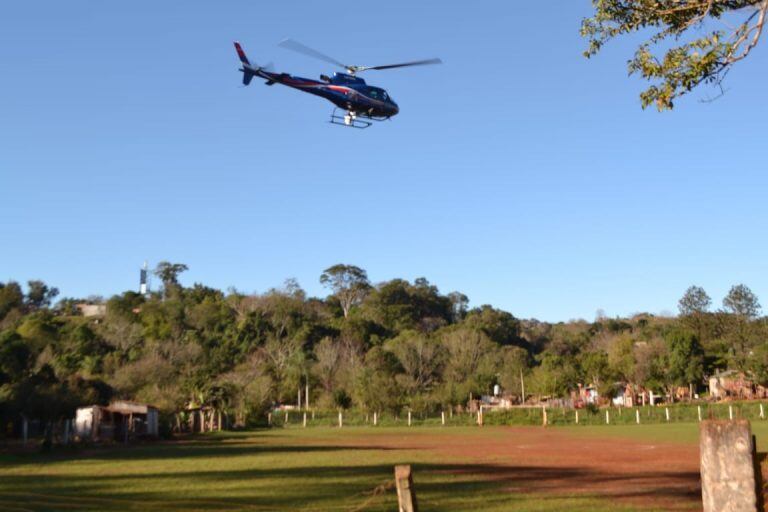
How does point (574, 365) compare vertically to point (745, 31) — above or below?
below

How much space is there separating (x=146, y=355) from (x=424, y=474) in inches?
2395

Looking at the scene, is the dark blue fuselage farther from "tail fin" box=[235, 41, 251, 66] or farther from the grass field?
the grass field

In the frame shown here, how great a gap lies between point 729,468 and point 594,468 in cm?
1941

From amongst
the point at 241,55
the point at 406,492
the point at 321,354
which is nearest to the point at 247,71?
the point at 241,55

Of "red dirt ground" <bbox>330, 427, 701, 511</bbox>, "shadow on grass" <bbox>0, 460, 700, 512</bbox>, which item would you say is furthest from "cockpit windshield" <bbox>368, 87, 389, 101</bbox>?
"shadow on grass" <bbox>0, 460, 700, 512</bbox>

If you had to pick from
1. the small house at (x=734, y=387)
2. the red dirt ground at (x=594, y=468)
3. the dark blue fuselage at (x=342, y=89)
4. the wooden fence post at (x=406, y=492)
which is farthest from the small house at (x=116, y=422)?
the small house at (x=734, y=387)

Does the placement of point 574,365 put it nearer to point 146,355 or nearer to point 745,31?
point 146,355

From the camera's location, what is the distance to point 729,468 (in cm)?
499

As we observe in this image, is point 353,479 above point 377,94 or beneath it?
beneath

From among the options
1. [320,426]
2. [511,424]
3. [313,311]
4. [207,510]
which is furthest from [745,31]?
[313,311]

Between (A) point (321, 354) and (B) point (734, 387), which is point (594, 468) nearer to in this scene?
(B) point (734, 387)

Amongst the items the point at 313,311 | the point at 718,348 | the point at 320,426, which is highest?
the point at 313,311

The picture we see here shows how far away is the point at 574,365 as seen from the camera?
80812 millimetres

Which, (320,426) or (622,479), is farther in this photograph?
(320,426)
